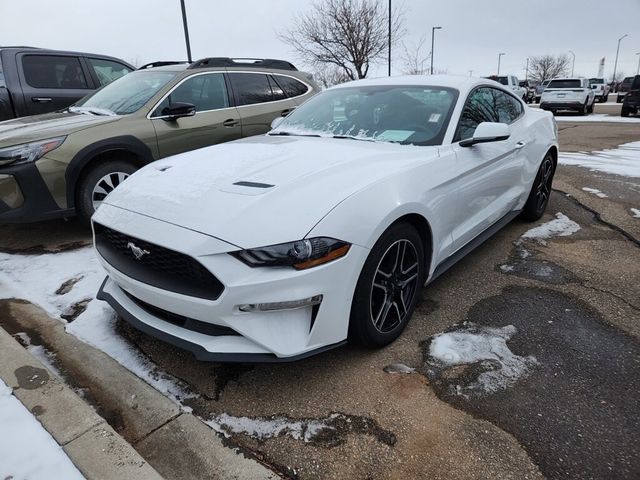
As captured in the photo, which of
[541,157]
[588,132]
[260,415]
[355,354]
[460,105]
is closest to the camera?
[260,415]

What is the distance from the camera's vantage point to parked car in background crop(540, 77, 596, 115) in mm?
19938

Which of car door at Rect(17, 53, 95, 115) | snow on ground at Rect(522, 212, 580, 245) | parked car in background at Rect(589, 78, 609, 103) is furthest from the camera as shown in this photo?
parked car in background at Rect(589, 78, 609, 103)

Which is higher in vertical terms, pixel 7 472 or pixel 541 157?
pixel 541 157

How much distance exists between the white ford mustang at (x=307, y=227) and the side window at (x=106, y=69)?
180 inches

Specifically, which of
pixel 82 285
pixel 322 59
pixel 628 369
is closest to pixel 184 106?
pixel 82 285

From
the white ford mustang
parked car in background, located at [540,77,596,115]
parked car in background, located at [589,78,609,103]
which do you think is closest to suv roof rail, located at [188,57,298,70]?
the white ford mustang

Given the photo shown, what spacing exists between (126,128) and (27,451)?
344 cm

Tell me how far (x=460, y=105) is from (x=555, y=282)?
1535 millimetres

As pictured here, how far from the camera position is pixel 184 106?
484cm

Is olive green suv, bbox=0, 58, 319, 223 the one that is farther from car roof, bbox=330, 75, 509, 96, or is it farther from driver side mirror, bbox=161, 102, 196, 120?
car roof, bbox=330, 75, 509, 96

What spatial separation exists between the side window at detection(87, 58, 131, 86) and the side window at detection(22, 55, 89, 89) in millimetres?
211

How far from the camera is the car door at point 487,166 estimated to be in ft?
10.7

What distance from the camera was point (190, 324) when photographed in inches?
89.7

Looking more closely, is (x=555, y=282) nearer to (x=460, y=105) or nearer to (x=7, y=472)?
(x=460, y=105)
